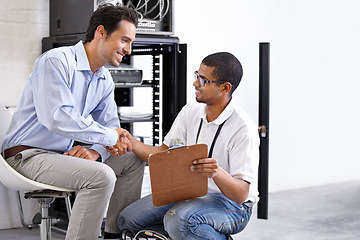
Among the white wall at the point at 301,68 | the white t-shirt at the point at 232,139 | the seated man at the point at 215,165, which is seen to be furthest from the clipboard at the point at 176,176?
the white wall at the point at 301,68

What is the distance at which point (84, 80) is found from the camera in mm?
2922

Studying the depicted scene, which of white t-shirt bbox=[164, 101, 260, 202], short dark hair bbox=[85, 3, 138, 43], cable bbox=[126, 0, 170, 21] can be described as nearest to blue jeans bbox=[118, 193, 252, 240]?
white t-shirt bbox=[164, 101, 260, 202]

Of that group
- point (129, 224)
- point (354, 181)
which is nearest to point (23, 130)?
point (129, 224)

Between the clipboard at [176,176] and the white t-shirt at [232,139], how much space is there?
18 centimetres

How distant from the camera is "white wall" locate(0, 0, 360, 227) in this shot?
16.1 feet

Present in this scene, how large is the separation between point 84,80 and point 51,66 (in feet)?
0.77

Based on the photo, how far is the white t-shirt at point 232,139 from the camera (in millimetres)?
2627

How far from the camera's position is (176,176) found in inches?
98.8

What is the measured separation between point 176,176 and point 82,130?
1.64 feet

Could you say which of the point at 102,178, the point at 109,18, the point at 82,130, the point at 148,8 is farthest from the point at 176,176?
the point at 148,8

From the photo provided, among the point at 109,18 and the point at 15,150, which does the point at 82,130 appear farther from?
the point at 109,18

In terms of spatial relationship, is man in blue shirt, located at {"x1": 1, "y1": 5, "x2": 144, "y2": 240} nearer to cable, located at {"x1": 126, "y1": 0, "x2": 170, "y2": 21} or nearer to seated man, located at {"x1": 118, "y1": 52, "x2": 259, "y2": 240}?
seated man, located at {"x1": 118, "y1": 52, "x2": 259, "y2": 240}

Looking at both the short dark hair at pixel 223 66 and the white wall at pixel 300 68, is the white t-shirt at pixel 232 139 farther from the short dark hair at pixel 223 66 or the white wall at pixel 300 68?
the white wall at pixel 300 68

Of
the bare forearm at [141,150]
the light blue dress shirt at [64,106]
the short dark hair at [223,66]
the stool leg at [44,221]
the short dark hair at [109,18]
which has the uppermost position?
the short dark hair at [109,18]
